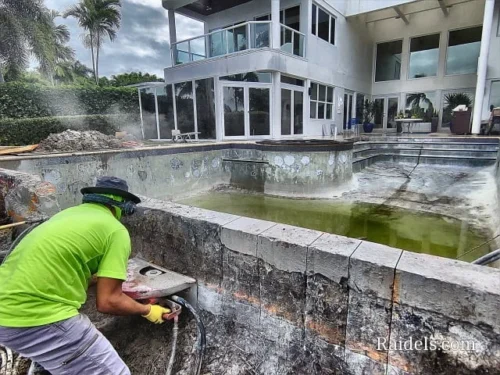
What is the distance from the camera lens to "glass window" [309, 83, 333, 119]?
12.2m

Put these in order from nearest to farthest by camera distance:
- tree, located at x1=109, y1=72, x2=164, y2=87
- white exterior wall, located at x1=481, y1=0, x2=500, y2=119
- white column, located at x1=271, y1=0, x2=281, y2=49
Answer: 1. white column, located at x1=271, y1=0, x2=281, y2=49
2. white exterior wall, located at x1=481, y1=0, x2=500, y2=119
3. tree, located at x1=109, y1=72, x2=164, y2=87

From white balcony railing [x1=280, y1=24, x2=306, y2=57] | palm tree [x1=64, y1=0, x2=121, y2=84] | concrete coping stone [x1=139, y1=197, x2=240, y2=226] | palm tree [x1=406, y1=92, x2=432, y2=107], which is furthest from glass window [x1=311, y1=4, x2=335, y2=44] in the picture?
palm tree [x1=64, y1=0, x2=121, y2=84]

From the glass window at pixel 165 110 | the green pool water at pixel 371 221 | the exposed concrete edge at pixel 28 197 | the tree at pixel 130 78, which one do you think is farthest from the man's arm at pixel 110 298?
the tree at pixel 130 78

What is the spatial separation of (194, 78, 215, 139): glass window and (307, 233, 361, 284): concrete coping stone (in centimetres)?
952

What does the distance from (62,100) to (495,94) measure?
19425 millimetres

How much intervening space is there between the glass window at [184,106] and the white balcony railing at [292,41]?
3.97 metres

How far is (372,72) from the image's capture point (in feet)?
53.7

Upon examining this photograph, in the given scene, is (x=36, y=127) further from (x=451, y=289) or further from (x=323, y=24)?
(x=451, y=289)

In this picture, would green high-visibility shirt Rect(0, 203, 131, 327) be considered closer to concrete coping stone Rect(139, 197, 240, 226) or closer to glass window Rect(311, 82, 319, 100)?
concrete coping stone Rect(139, 197, 240, 226)

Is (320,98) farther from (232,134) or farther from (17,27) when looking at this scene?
(17,27)

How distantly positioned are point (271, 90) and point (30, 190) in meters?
8.77

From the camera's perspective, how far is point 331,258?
1.65m

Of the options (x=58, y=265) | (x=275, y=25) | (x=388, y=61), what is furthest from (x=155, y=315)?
(x=388, y=61)

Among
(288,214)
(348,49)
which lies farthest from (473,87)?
(288,214)
